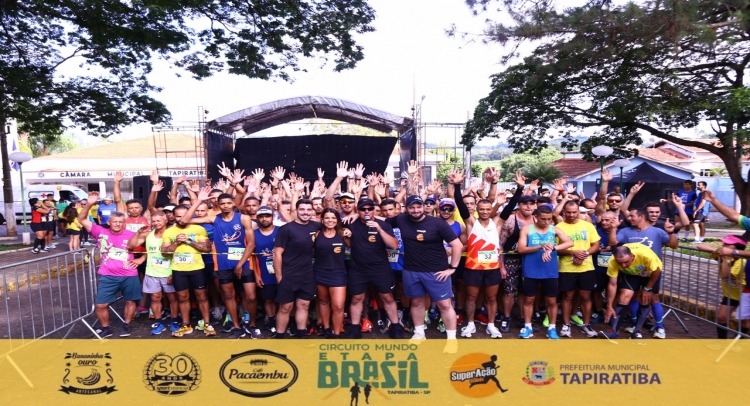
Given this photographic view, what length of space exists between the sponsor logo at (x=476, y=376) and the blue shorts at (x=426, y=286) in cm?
84

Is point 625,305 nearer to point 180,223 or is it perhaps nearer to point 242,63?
point 180,223

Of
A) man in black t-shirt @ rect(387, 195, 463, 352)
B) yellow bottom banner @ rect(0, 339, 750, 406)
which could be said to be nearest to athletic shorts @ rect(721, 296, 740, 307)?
yellow bottom banner @ rect(0, 339, 750, 406)

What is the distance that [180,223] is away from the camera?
17.5ft

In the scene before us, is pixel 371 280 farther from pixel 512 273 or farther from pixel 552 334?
pixel 552 334

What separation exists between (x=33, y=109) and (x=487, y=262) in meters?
13.3

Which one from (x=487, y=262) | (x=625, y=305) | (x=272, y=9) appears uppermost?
(x=272, y=9)

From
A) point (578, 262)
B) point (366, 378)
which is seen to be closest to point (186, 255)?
point (366, 378)

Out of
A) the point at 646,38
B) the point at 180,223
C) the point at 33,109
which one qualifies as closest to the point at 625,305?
the point at 180,223

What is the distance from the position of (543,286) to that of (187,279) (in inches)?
174

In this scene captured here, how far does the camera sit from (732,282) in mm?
4605

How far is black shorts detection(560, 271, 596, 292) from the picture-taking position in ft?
17.3

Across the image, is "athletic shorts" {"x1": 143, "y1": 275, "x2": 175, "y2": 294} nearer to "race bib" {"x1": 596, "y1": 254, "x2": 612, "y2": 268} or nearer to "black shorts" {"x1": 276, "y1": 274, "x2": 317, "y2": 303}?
"black shorts" {"x1": 276, "y1": 274, "x2": 317, "y2": 303}

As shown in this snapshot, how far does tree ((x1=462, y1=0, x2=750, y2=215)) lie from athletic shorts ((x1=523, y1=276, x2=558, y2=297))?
7.53 metres

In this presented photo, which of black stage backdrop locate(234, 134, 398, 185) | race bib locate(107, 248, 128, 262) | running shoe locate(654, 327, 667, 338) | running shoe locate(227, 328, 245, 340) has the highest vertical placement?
black stage backdrop locate(234, 134, 398, 185)
